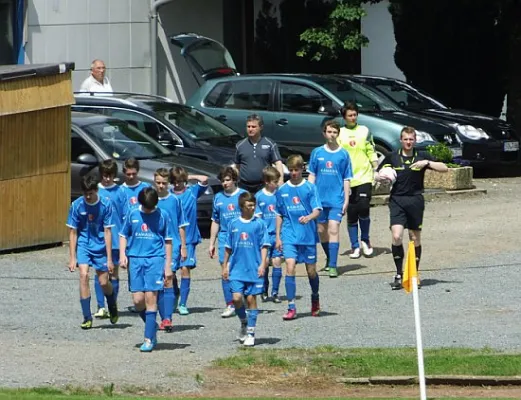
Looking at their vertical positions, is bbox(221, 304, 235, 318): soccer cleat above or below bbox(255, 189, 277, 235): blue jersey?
below

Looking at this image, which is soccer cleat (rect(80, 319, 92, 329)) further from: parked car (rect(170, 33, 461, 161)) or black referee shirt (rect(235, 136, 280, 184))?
parked car (rect(170, 33, 461, 161))

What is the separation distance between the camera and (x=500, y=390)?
11000mm

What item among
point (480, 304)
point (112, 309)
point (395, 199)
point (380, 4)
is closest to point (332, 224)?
point (395, 199)

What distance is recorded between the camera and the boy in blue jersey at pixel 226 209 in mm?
13555

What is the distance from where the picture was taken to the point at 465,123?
23.3 m

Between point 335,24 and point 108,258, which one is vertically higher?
point 335,24

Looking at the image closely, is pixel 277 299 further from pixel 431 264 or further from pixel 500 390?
pixel 500 390

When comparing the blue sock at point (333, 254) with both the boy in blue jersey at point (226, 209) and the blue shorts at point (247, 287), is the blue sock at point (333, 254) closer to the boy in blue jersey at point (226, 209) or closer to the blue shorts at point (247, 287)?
the boy in blue jersey at point (226, 209)

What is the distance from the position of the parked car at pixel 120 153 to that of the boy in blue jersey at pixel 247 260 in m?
5.80

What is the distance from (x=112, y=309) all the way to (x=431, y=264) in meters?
4.75

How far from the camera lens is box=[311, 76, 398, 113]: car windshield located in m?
22.7

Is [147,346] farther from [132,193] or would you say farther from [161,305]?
[132,193]

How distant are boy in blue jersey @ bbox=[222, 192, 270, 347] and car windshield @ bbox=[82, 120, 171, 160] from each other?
257 inches

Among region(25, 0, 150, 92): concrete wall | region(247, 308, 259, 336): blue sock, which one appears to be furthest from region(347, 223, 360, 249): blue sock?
region(25, 0, 150, 92): concrete wall
